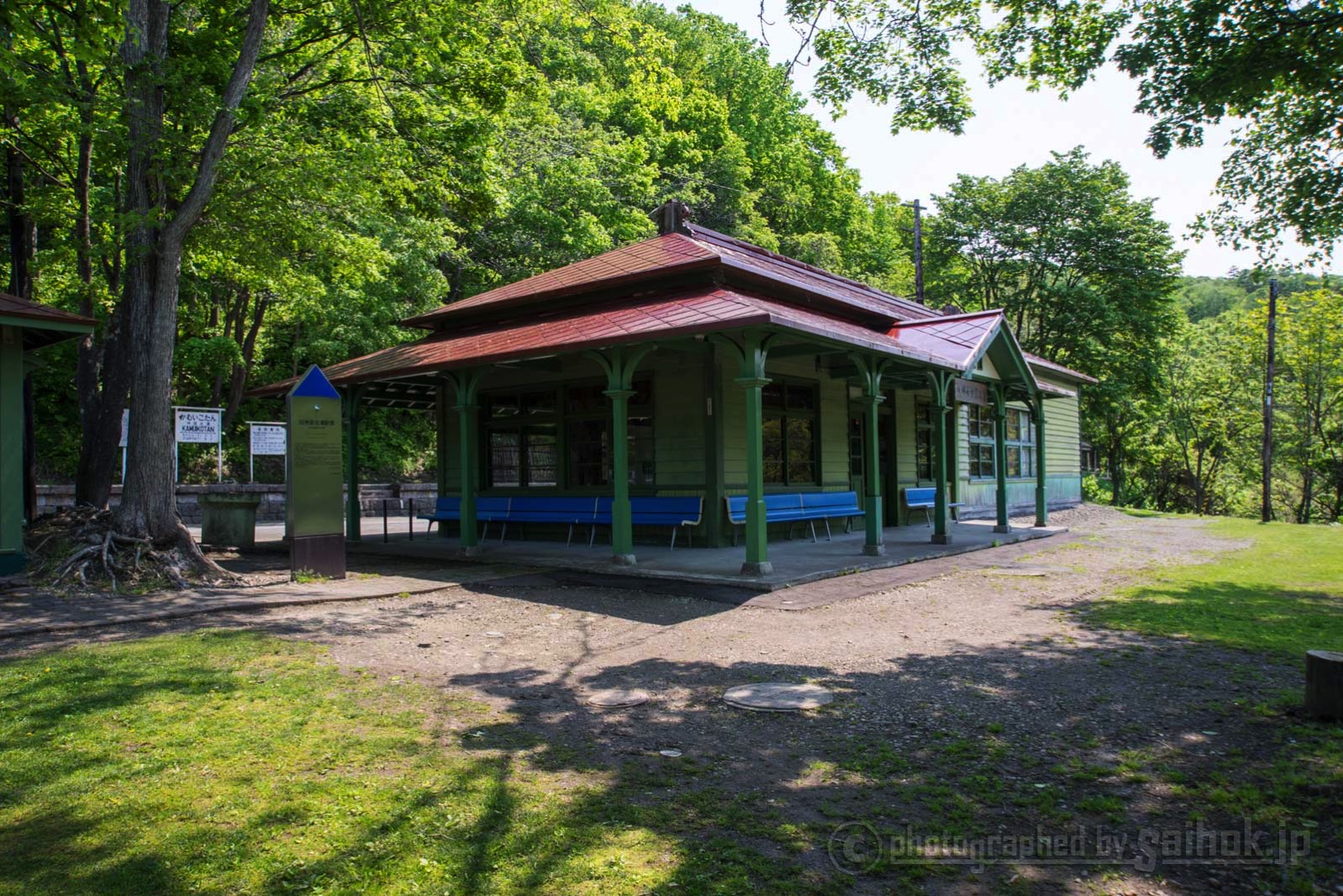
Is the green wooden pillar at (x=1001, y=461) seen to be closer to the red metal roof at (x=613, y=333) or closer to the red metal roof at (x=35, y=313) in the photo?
the red metal roof at (x=613, y=333)

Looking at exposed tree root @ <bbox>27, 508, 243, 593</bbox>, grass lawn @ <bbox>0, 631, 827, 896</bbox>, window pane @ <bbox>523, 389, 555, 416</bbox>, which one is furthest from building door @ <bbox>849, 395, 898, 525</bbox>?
grass lawn @ <bbox>0, 631, 827, 896</bbox>

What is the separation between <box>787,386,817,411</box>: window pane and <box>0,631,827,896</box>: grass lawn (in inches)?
413

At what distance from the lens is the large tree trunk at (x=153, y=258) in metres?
10.1

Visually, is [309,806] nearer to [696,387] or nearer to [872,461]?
[872,461]

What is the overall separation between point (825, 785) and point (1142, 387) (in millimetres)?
32718

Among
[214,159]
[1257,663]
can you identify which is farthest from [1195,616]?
[214,159]

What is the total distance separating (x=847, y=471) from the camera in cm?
1627

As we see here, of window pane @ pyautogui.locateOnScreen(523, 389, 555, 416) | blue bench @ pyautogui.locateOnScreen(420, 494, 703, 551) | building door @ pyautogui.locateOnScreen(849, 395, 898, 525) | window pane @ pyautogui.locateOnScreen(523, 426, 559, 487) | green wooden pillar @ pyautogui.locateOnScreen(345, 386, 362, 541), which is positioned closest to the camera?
blue bench @ pyautogui.locateOnScreen(420, 494, 703, 551)

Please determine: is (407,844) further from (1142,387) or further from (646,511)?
(1142,387)

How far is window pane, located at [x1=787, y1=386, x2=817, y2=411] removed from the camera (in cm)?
1491

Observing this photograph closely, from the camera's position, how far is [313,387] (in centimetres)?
1048

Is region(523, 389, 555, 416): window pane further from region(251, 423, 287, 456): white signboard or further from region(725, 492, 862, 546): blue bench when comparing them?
region(251, 423, 287, 456): white signboard

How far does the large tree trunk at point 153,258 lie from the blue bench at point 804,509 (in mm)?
7707

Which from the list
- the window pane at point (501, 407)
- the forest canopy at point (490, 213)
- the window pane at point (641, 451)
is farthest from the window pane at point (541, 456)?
the forest canopy at point (490, 213)
